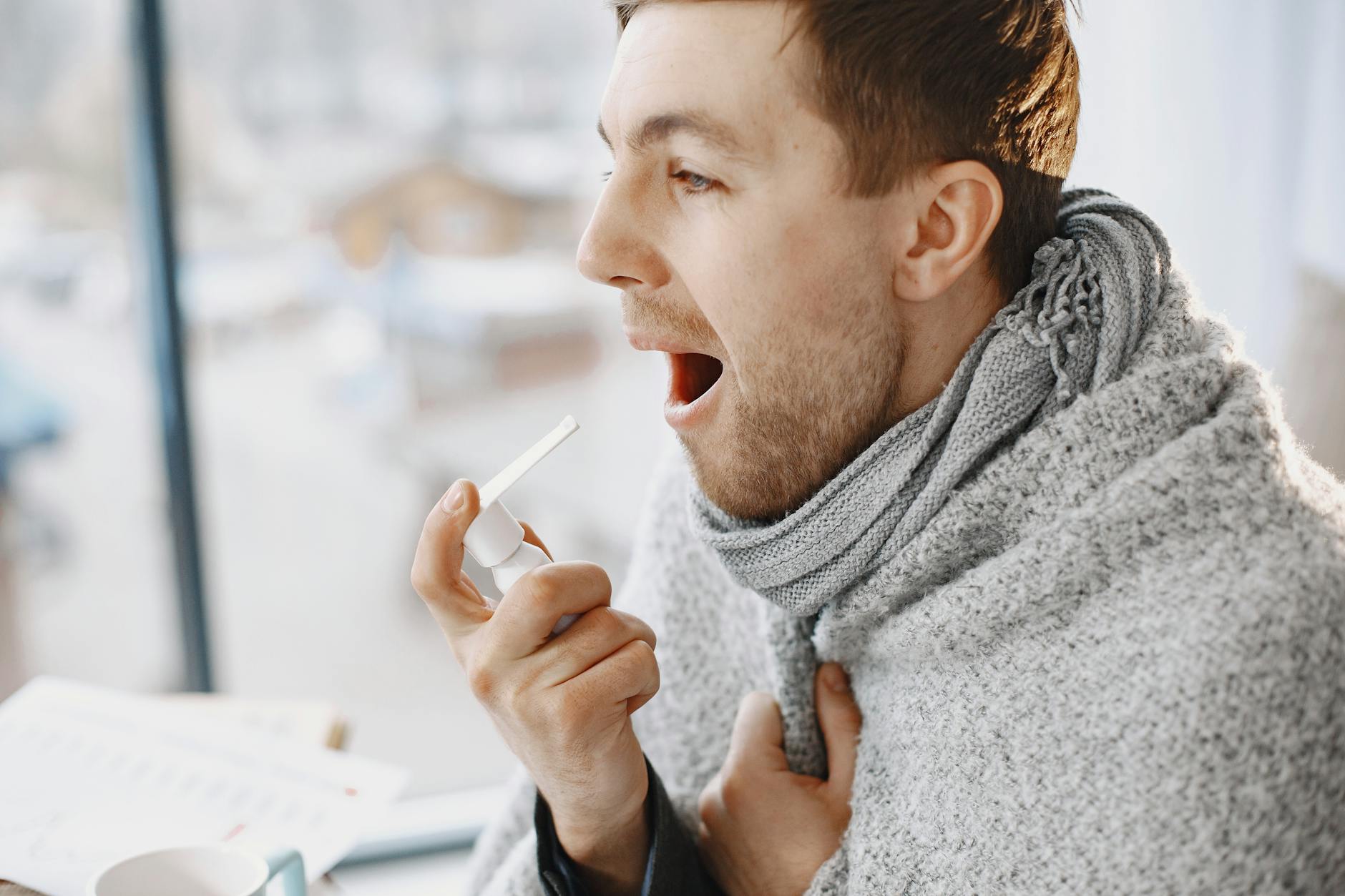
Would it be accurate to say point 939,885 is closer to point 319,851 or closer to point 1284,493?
point 1284,493

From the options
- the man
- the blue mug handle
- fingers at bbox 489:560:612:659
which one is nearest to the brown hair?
the man

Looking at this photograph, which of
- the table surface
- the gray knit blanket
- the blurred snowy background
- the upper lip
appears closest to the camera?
the gray knit blanket

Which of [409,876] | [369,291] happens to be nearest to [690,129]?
[369,291]

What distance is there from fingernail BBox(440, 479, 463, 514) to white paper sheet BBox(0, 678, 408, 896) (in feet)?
1.07

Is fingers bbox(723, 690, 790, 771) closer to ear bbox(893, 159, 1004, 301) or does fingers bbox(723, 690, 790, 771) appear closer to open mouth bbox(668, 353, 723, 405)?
open mouth bbox(668, 353, 723, 405)

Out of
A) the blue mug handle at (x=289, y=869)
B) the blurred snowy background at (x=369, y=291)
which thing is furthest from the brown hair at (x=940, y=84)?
the blurred snowy background at (x=369, y=291)

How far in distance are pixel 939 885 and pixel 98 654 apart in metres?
1.77

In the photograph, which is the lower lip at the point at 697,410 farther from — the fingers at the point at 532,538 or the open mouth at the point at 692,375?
the fingers at the point at 532,538

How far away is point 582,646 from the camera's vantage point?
2.66 feet

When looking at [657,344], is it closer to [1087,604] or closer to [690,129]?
[690,129]

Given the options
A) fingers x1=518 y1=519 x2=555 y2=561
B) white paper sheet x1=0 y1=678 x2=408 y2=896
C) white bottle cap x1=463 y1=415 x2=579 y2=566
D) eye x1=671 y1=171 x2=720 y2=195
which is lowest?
white paper sheet x1=0 y1=678 x2=408 y2=896

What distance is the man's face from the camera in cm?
79

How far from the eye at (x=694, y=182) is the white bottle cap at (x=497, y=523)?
0.20 meters

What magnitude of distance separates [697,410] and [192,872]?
1.65 ft
